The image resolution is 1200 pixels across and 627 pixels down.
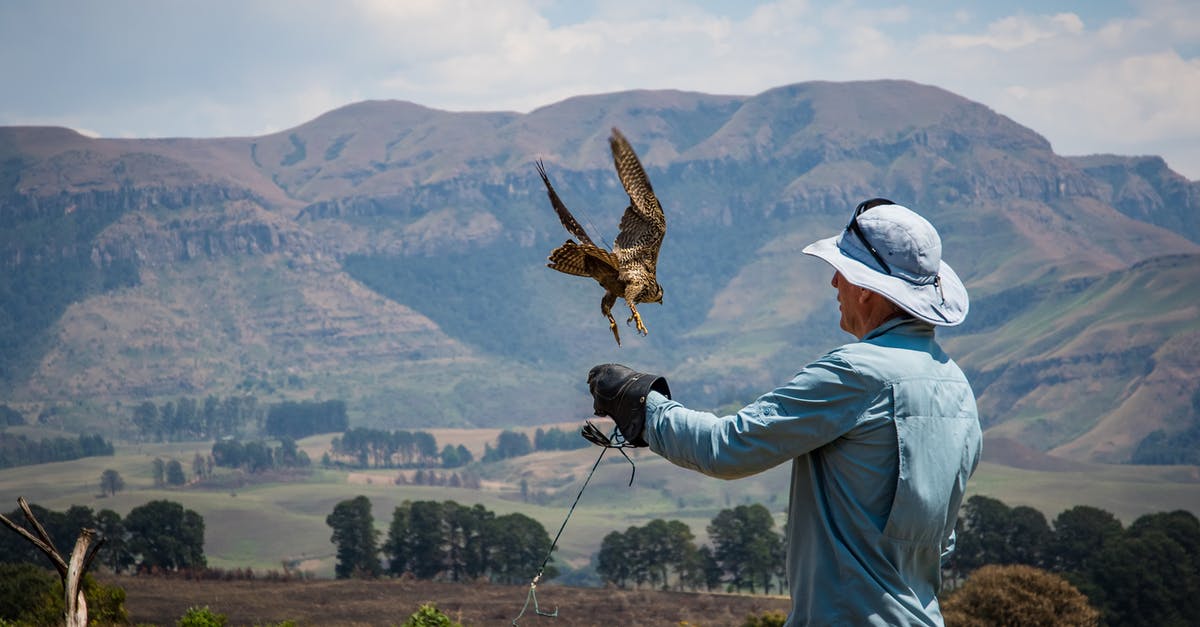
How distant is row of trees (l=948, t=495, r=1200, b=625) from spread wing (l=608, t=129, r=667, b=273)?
48.3 metres

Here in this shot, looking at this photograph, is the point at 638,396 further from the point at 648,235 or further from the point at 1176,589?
the point at 1176,589

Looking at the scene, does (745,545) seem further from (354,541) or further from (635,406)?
(635,406)

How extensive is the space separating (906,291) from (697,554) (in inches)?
2831

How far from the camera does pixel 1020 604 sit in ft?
82.7

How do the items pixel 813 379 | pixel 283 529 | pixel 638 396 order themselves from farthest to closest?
pixel 283 529, pixel 638 396, pixel 813 379

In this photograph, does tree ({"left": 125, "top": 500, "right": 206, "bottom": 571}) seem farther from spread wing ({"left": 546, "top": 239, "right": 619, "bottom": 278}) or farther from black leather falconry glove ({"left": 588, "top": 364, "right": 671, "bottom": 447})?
black leather falconry glove ({"left": 588, "top": 364, "right": 671, "bottom": 447})

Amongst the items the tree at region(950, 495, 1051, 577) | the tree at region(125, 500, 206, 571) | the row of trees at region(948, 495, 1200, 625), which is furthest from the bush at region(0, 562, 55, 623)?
the tree at region(950, 495, 1051, 577)

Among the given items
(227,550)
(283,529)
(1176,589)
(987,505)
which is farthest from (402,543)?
(283,529)

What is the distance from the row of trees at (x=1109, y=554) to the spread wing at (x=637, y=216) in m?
48.3

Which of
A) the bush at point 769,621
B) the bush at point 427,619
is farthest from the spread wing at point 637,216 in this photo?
the bush at point 769,621

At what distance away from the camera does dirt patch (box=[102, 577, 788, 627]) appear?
3422 centimetres

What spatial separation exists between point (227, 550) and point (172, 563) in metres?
118

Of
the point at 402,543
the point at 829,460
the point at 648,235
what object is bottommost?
the point at 402,543

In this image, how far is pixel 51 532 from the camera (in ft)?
221
